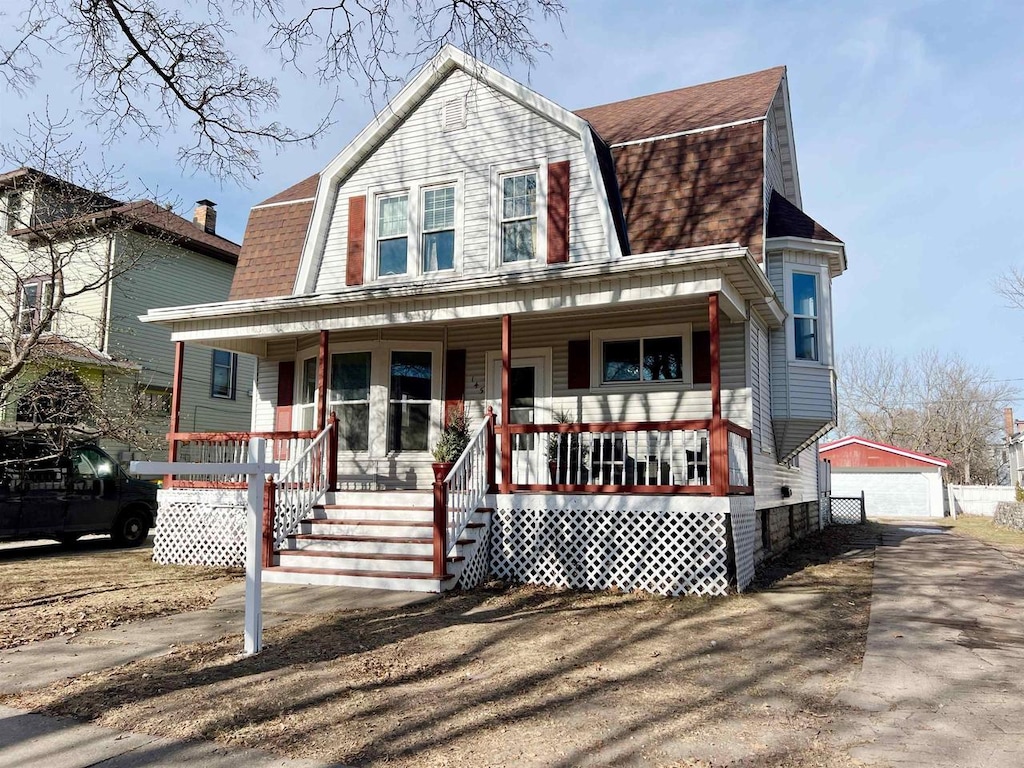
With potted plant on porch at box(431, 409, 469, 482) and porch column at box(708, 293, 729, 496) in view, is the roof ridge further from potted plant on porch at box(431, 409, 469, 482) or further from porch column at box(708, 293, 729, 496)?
porch column at box(708, 293, 729, 496)

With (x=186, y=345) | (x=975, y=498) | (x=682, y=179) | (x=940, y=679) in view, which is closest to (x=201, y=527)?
(x=682, y=179)

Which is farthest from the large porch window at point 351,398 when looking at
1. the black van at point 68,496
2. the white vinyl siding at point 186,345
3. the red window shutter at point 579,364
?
the white vinyl siding at point 186,345

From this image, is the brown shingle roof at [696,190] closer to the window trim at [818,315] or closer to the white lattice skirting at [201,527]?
the window trim at [818,315]

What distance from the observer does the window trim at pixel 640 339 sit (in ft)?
34.3

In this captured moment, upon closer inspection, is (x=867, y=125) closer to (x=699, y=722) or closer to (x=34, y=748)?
(x=699, y=722)

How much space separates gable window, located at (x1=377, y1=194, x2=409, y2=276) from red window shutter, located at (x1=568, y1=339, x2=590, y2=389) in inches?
122

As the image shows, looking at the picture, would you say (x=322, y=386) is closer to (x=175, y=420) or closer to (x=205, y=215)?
(x=175, y=420)

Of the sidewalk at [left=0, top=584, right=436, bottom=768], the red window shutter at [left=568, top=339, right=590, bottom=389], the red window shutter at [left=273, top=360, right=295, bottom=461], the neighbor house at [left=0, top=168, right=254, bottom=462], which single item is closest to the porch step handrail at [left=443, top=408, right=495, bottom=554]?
the sidewalk at [left=0, top=584, right=436, bottom=768]

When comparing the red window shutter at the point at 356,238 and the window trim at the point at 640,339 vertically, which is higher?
the red window shutter at the point at 356,238

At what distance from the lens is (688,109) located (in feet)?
41.2

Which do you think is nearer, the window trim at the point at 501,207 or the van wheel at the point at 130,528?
the window trim at the point at 501,207

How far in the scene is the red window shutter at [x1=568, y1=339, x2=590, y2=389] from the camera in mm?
10945

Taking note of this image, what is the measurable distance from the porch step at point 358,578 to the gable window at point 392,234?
5.36 metres

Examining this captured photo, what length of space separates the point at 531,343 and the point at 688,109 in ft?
16.3
